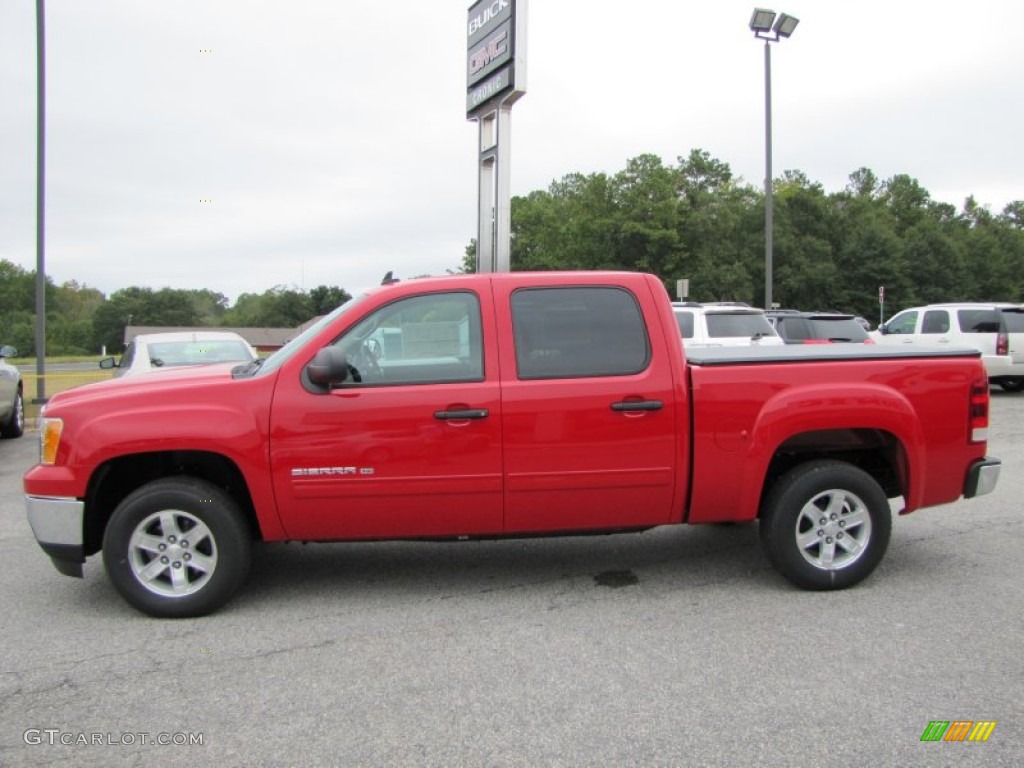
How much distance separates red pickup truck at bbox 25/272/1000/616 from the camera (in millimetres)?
4320

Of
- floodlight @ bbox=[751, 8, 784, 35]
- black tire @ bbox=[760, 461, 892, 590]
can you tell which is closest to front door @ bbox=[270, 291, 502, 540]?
black tire @ bbox=[760, 461, 892, 590]

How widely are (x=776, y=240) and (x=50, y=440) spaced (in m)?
63.0

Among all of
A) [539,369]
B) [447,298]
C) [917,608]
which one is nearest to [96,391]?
[447,298]

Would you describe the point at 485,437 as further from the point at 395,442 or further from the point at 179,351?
the point at 179,351

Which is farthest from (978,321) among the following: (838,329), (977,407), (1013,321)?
(977,407)

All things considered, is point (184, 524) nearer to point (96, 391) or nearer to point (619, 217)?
point (96, 391)

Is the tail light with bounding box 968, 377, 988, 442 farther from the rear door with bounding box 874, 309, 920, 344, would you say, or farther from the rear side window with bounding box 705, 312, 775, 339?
the rear door with bounding box 874, 309, 920, 344

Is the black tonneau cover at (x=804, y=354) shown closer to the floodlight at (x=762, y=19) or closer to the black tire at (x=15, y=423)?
the black tire at (x=15, y=423)

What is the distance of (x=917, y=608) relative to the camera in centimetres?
444

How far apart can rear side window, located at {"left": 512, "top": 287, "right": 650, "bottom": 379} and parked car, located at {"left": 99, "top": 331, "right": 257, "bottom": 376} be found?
6.52 m

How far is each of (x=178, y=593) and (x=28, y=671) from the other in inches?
30.9

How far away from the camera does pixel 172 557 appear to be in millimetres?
4383

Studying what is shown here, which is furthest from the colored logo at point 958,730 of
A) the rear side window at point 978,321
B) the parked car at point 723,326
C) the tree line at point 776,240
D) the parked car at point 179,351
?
the tree line at point 776,240

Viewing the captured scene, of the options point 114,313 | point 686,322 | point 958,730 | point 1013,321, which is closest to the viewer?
point 958,730
